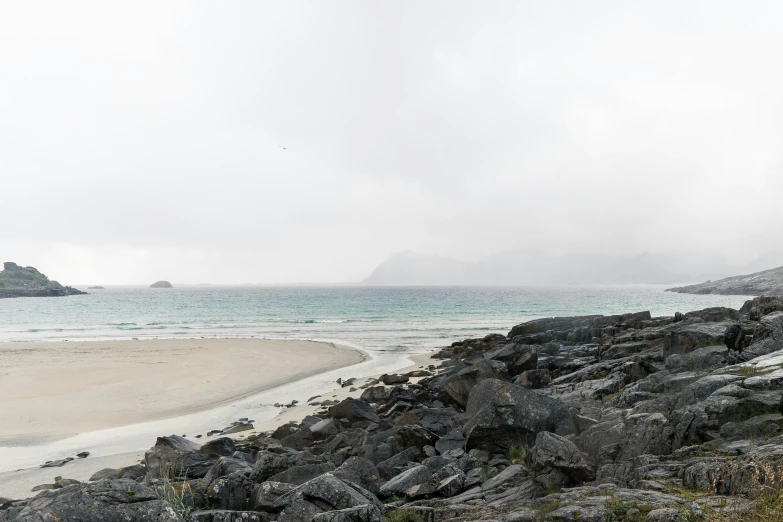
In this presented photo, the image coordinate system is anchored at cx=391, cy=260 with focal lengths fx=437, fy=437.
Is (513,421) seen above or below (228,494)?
above

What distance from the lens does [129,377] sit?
94.6 ft

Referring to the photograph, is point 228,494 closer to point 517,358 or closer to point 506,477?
point 506,477

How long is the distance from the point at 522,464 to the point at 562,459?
4.66 feet

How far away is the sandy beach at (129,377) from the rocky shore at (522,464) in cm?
886

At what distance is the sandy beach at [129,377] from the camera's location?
67.2 feet

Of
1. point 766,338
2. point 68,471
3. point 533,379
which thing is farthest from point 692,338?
point 68,471

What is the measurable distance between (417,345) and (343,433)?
31.4 meters

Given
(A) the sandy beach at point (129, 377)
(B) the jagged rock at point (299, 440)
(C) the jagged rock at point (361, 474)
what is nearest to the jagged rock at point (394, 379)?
(A) the sandy beach at point (129, 377)

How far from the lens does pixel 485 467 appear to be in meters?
10.1

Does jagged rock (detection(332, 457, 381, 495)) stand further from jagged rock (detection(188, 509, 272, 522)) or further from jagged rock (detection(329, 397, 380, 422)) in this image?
jagged rock (detection(329, 397, 380, 422))

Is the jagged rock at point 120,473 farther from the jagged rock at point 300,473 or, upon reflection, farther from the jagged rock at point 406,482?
the jagged rock at point 406,482

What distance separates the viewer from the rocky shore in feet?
20.9

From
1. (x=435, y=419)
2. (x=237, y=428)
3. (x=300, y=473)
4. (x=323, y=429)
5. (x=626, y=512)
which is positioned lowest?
(x=237, y=428)

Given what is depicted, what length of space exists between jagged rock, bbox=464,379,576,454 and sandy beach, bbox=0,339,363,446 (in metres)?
16.4
